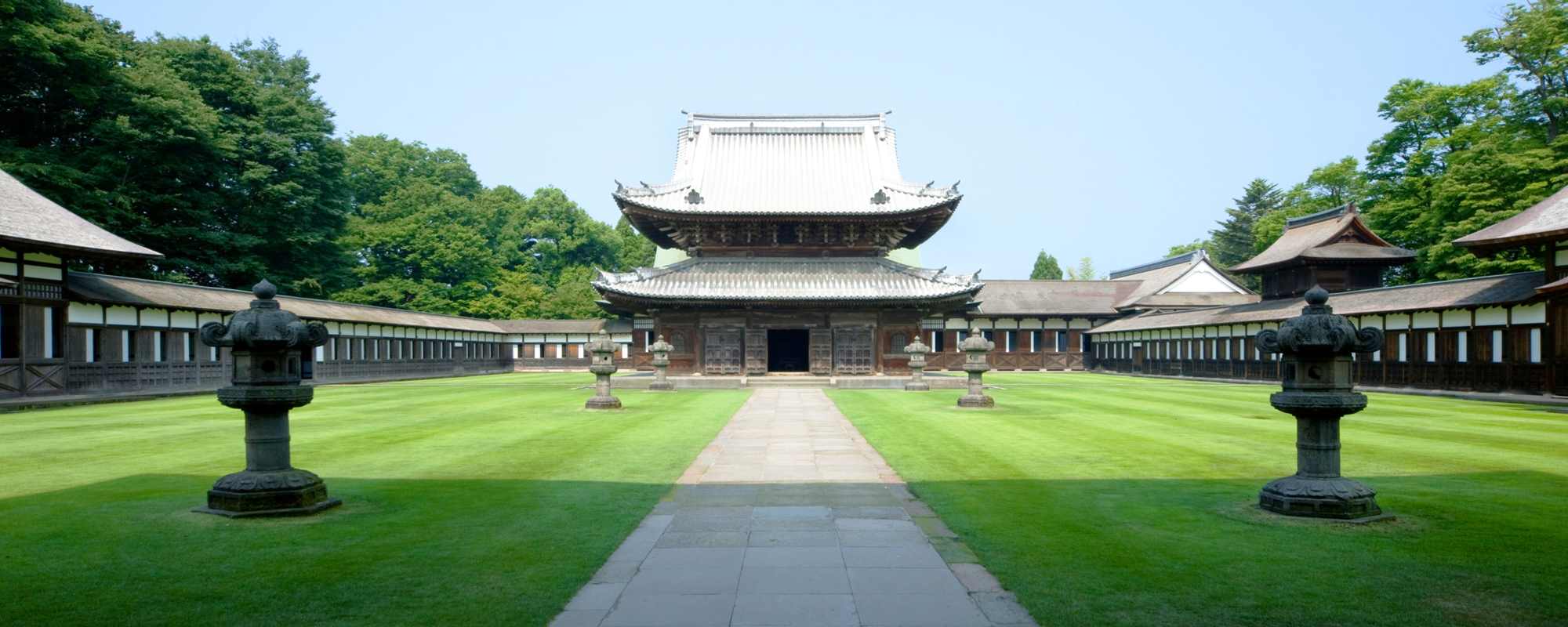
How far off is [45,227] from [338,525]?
25.3 m

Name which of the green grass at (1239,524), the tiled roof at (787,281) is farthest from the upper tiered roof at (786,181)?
the green grass at (1239,524)

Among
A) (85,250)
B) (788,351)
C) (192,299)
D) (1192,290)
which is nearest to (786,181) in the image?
(788,351)

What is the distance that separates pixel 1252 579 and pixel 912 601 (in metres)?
2.62

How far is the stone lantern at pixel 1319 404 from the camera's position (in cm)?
817

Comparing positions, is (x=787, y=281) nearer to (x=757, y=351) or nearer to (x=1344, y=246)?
(x=757, y=351)

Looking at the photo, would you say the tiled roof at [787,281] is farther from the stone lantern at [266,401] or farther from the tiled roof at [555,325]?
the stone lantern at [266,401]

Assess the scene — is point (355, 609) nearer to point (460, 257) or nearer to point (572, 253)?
point (460, 257)

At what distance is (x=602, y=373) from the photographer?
21781 mm

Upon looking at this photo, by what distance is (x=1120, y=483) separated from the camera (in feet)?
33.7

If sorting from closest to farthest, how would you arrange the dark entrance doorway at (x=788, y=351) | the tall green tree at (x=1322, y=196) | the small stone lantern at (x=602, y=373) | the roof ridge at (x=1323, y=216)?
the small stone lantern at (x=602, y=373) → the roof ridge at (x=1323, y=216) → the dark entrance doorway at (x=788, y=351) → the tall green tree at (x=1322, y=196)

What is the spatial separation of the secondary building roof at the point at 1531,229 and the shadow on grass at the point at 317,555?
28909mm

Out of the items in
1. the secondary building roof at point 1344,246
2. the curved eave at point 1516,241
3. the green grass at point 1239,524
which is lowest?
the green grass at point 1239,524

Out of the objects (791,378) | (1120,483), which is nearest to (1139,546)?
(1120,483)

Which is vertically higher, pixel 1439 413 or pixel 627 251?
pixel 627 251
